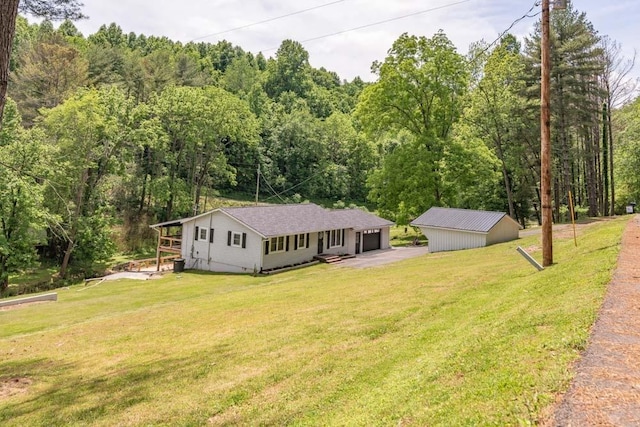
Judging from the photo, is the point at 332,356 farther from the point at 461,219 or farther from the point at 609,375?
the point at 461,219

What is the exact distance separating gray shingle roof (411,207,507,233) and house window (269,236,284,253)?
935cm

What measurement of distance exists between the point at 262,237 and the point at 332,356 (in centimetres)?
1822

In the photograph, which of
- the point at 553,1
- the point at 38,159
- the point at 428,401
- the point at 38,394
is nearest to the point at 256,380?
the point at 428,401

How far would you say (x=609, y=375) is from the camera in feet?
14.2

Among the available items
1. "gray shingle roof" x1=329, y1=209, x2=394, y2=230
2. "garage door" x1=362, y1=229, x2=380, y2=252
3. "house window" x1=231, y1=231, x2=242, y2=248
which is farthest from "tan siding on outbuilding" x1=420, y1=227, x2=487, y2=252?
"house window" x1=231, y1=231, x2=242, y2=248

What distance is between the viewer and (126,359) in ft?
31.7

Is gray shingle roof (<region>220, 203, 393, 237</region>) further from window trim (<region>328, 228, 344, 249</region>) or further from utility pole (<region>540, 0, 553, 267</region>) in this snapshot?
utility pole (<region>540, 0, 553, 267</region>)

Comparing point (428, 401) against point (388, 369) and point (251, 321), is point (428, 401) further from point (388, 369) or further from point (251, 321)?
point (251, 321)

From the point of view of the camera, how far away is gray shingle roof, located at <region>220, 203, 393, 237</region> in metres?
27.3

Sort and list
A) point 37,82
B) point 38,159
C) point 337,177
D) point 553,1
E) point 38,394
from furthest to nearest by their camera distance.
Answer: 1. point 337,177
2. point 37,82
3. point 38,159
4. point 553,1
5. point 38,394

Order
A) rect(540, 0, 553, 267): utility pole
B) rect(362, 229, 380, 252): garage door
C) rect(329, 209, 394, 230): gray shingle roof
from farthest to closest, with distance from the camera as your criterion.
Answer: rect(362, 229, 380, 252): garage door → rect(329, 209, 394, 230): gray shingle roof → rect(540, 0, 553, 267): utility pole

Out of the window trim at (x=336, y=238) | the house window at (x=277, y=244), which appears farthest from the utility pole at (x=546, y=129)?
the window trim at (x=336, y=238)

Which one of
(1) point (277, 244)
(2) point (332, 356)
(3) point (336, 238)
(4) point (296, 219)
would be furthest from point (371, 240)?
(2) point (332, 356)

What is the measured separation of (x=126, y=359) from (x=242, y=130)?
43847mm
